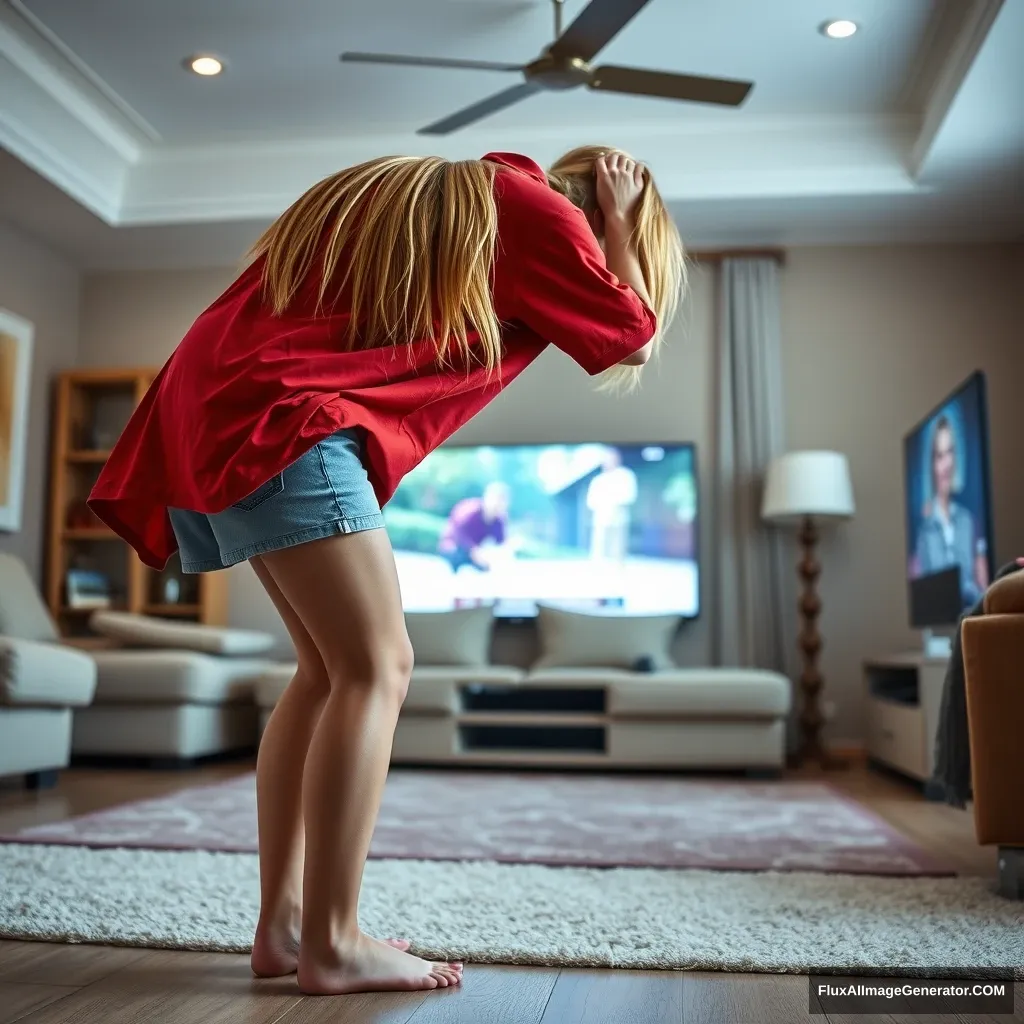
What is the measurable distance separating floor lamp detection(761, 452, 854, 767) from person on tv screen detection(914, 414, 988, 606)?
49 cm

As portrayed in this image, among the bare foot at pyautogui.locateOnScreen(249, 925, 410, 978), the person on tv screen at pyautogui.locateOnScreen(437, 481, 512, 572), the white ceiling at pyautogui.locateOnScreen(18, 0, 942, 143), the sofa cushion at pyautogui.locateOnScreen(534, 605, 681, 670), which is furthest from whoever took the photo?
the person on tv screen at pyautogui.locateOnScreen(437, 481, 512, 572)

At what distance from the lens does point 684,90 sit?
3.31m

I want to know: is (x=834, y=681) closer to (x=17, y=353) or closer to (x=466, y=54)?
(x=466, y=54)

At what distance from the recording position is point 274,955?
1338mm

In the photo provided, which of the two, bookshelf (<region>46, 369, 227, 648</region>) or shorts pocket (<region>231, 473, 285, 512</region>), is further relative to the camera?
bookshelf (<region>46, 369, 227, 648</region>)

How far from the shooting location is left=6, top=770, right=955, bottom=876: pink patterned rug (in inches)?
88.0

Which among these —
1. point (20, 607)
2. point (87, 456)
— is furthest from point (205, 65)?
point (20, 607)

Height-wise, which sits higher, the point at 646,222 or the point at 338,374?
the point at 646,222

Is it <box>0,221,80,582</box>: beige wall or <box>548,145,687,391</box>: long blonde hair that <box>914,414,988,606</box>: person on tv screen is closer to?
<box>548,145,687,391</box>: long blonde hair

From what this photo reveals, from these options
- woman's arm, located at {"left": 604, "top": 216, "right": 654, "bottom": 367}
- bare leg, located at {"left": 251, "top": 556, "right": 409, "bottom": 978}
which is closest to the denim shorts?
bare leg, located at {"left": 251, "top": 556, "right": 409, "bottom": 978}

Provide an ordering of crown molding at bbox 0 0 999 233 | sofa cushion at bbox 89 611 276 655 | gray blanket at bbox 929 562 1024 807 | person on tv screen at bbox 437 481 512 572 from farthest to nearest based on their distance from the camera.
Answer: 1. person on tv screen at bbox 437 481 512 572
2. sofa cushion at bbox 89 611 276 655
3. crown molding at bbox 0 0 999 233
4. gray blanket at bbox 929 562 1024 807

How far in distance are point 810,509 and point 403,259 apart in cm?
363

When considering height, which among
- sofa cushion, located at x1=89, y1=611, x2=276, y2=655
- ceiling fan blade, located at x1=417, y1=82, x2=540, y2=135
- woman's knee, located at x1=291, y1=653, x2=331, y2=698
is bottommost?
woman's knee, located at x1=291, y1=653, x2=331, y2=698

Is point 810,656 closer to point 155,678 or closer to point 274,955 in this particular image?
point 155,678
